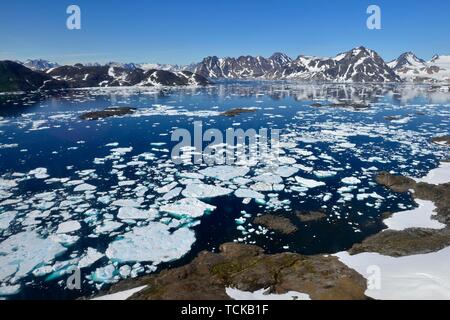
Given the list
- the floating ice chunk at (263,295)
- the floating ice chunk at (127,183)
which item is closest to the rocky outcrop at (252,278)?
the floating ice chunk at (263,295)

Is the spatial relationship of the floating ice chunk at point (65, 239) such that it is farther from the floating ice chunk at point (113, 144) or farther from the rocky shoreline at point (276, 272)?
the floating ice chunk at point (113, 144)

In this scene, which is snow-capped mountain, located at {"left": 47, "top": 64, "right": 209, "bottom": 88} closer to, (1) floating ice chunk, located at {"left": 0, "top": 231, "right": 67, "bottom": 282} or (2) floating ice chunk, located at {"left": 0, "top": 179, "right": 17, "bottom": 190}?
(2) floating ice chunk, located at {"left": 0, "top": 179, "right": 17, "bottom": 190}

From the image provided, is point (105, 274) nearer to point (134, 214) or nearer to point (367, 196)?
point (134, 214)

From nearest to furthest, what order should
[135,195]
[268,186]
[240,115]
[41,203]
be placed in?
[41,203] → [135,195] → [268,186] → [240,115]

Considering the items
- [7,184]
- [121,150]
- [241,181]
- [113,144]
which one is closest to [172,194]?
[241,181]

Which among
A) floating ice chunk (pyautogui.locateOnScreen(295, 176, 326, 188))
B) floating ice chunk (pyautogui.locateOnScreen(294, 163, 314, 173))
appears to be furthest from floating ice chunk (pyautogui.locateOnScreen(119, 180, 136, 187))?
floating ice chunk (pyautogui.locateOnScreen(294, 163, 314, 173))
